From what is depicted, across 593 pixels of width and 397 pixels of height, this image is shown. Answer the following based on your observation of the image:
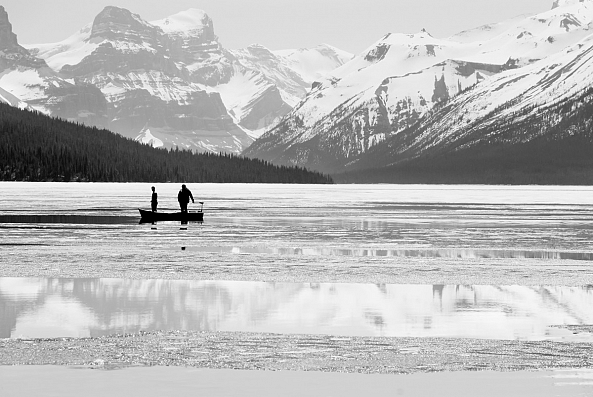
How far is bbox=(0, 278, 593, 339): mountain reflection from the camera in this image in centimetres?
2284

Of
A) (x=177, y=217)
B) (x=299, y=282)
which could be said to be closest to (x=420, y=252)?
(x=299, y=282)

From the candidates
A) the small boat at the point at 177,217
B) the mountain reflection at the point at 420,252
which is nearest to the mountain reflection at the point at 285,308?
the mountain reflection at the point at 420,252

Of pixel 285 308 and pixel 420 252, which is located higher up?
pixel 420 252

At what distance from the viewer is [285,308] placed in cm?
2622

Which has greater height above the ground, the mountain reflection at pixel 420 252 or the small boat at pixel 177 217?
the small boat at pixel 177 217

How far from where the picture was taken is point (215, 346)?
2061cm

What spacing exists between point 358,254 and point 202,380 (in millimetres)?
25079

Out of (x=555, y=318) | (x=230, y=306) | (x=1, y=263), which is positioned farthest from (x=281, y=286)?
(x=1, y=263)

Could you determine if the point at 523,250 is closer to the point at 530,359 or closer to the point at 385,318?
the point at 385,318

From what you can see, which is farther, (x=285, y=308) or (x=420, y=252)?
(x=420, y=252)

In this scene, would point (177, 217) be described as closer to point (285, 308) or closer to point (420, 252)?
point (420, 252)

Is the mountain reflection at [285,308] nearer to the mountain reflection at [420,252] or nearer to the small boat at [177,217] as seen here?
the mountain reflection at [420,252]

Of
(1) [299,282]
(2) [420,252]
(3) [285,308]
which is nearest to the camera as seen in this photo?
(3) [285,308]

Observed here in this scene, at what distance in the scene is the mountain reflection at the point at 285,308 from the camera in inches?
899
